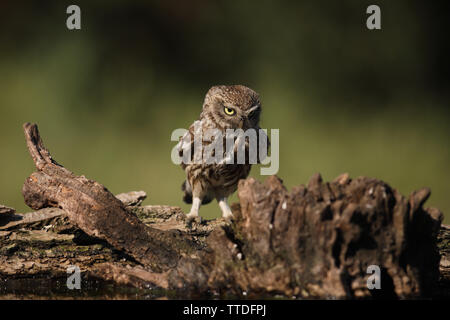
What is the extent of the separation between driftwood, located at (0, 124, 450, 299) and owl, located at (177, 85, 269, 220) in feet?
2.71

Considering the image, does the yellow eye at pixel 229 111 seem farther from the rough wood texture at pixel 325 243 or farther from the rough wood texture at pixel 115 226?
the rough wood texture at pixel 325 243

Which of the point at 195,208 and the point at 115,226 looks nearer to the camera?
the point at 115,226

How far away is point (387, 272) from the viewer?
230 cm

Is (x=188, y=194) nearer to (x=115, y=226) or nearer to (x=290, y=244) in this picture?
(x=115, y=226)

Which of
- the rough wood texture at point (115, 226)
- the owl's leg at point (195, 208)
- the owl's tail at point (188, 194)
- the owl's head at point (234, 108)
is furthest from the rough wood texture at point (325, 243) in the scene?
the owl's tail at point (188, 194)

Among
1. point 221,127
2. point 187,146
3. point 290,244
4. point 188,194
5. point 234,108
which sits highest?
point 234,108

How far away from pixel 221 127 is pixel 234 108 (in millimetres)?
168

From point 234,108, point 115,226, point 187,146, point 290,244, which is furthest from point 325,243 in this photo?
point 187,146

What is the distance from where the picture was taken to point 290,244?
88.9 inches

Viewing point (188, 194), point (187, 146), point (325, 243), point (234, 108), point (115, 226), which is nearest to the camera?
point (325, 243)

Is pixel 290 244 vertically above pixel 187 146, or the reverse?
pixel 187 146

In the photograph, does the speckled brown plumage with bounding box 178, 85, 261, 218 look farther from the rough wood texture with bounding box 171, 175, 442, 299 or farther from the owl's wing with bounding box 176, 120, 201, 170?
the rough wood texture with bounding box 171, 175, 442, 299

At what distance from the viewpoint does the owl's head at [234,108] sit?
11.8 ft

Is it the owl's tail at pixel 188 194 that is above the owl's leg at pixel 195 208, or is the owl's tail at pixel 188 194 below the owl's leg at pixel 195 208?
above
